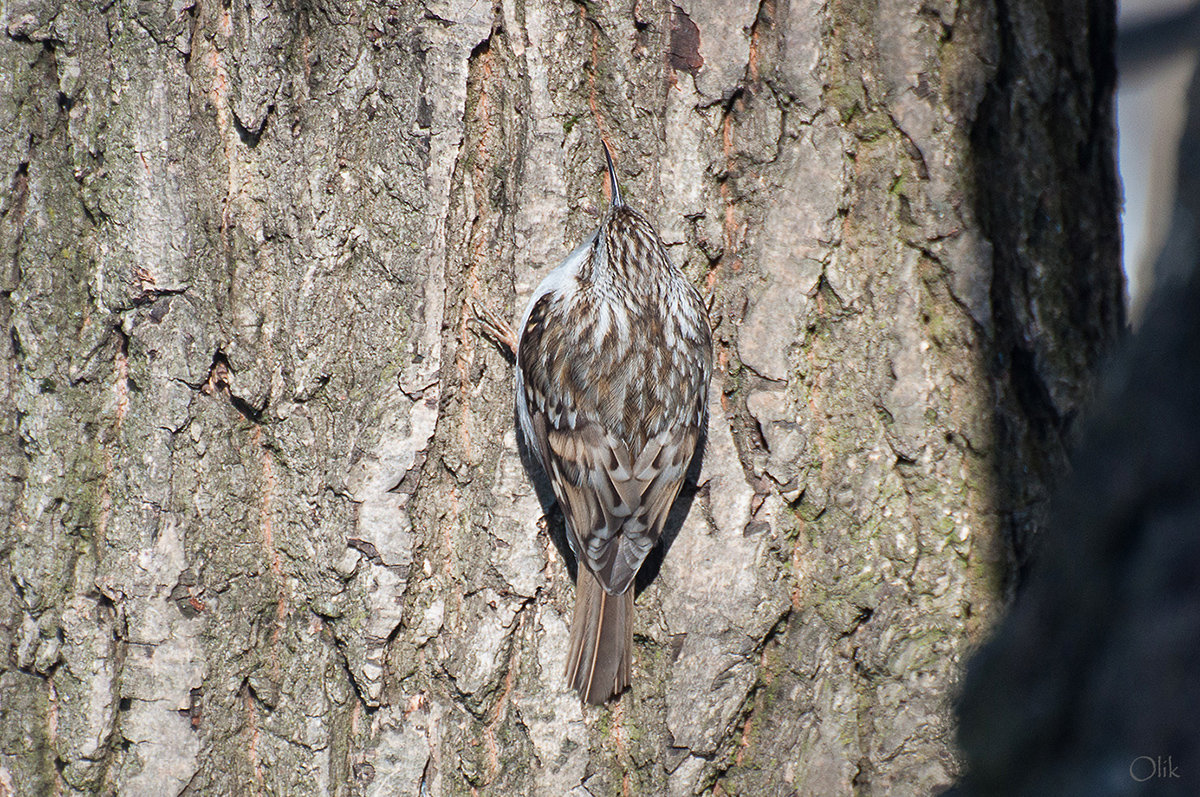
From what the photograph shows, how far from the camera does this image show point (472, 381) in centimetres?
191

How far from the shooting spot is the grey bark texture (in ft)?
6.02

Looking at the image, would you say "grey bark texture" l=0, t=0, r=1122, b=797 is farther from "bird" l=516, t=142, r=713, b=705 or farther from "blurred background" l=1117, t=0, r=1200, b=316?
"blurred background" l=1117, t=0, r=1200, b=316

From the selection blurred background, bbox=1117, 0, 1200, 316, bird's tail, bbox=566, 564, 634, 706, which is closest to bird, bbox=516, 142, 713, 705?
bird's tail, bbox=566, 564, 634, 706

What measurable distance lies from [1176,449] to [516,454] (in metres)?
1.40

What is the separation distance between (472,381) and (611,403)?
1.42 feet

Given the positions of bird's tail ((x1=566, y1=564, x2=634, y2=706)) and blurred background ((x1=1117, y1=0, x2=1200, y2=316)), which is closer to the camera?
bird's tail ((x1=566, y1=564, x2=634, y2=706))

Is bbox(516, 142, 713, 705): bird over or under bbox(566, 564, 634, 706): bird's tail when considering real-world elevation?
over

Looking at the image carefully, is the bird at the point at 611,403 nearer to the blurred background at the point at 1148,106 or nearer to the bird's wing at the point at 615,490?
the bird's wing at the point at 615,490

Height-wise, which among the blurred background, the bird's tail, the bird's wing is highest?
the blurred background

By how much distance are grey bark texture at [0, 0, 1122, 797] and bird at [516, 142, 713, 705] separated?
0.22ft

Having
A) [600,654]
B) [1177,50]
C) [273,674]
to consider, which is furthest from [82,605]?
[1177,50]

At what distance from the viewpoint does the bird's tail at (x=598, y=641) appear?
187cm

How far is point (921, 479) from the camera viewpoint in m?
1.95

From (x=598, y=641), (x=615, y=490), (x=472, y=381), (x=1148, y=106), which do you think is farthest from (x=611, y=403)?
(x=1148, y=106)
